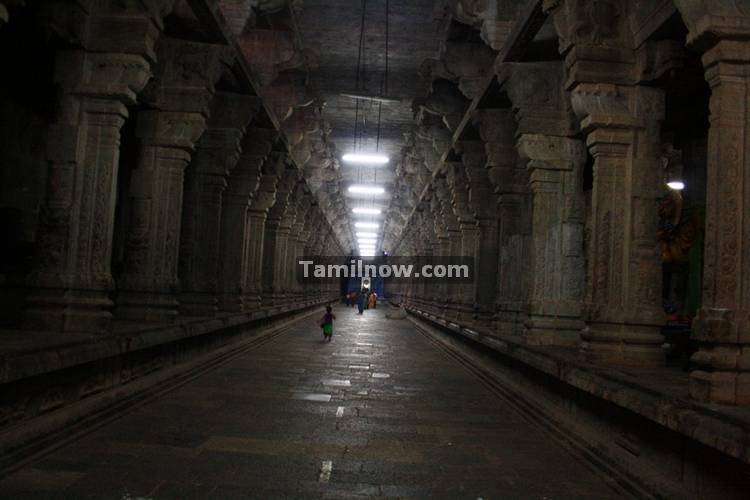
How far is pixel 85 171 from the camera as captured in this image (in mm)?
7031

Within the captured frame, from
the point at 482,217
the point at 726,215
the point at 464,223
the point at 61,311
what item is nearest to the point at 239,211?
the point at 482,217

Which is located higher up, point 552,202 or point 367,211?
point 367,211

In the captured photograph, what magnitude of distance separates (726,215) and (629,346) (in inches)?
91.6

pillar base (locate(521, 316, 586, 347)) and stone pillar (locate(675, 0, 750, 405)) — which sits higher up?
stone pillar (locate(675, 0, 750, 405))

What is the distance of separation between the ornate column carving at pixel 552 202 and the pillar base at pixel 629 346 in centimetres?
258

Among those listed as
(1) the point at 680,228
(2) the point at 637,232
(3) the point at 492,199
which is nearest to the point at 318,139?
(3) the point at 492,199

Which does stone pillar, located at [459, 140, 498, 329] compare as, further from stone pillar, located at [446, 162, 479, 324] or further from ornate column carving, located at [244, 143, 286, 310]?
ornate column carving, located at [244, 143, 286, 310]

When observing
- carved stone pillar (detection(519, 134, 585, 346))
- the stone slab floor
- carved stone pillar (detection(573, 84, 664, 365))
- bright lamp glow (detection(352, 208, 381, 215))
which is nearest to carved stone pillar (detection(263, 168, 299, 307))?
carved stone pillar (detection(519, 134, 585, 346))

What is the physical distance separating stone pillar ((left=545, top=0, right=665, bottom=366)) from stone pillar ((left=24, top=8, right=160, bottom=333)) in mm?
4309

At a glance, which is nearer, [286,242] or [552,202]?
[552,202]

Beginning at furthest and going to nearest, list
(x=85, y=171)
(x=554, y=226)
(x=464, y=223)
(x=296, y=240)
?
(x=296, y=240)
(x=464, y=223)
(x=554, y=226)
(x=85, y=171)

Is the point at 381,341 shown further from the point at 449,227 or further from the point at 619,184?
the point at 619,184

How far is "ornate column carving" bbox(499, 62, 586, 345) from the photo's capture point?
30.8 ft

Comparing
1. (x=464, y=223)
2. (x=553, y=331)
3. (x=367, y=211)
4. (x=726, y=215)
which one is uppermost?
(x=367, y=211)
